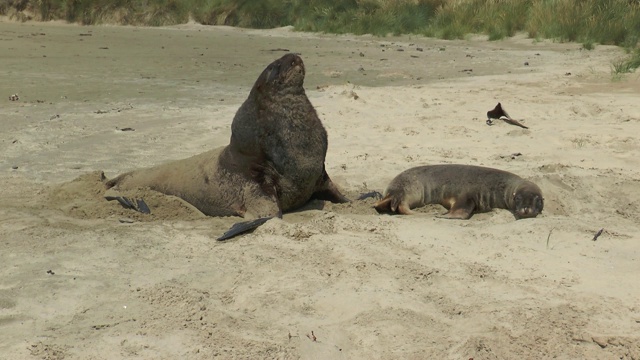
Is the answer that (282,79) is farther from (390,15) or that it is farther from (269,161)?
(390,15)

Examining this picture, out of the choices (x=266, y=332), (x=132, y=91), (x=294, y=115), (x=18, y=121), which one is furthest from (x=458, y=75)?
(x=266, y=332)

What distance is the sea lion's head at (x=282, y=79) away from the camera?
6.34 meters

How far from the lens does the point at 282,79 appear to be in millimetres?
6355

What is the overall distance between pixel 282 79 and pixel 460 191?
157 centimetres

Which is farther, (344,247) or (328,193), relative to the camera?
(328,193)

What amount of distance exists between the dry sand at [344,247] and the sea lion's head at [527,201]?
0.11m

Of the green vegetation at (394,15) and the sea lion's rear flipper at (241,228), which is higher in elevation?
the green vegetation at (394,15)

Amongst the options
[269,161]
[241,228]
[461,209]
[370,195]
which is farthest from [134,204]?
[461,209]

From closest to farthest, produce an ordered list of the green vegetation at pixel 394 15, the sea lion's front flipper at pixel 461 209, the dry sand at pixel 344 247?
the dry sand at pixel 344 247
the sea lion's front flipper at pixel 461 209
the green vegetation at pixel 394 15

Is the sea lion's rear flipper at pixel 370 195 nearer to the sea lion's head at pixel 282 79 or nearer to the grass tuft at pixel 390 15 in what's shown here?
the sea lion's head at pixel 282 79

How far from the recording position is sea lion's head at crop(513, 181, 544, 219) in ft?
19.3

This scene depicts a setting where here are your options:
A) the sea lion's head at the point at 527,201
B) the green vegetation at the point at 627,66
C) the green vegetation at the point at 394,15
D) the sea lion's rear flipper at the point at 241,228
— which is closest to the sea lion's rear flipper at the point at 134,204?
the sea lion's rear flipper at the point at 241,228

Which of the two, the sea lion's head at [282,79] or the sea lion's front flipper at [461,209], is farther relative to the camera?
the sea lion's head at [282,79]

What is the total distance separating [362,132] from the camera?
8.97 metres
